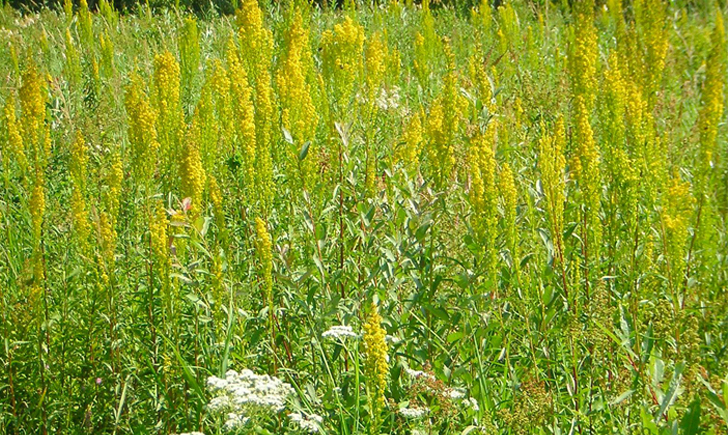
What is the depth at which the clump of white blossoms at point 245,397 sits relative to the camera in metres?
1.96

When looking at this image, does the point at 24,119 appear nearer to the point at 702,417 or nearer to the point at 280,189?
the point at 280,189

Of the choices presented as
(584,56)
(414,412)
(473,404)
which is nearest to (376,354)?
(414,412)

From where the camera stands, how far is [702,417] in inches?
78.9

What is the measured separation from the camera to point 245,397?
195 cm

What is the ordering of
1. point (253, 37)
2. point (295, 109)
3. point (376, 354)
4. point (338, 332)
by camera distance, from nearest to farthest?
point (376, 354)
point (338, 332)
point (295, 109)
point (253, 37)

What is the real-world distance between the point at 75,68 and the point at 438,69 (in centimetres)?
277

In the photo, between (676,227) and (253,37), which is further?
(253,37)

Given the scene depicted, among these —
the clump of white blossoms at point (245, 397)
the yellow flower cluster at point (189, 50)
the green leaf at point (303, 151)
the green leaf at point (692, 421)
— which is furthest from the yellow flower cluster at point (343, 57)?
the green leaf at point (692, 421)

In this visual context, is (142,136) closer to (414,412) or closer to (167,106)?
(167,106)

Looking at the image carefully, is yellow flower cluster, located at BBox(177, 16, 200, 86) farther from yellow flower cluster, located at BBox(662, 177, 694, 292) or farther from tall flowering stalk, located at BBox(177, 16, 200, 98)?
yellow flower cluster, located at BBox(662, 177, 694, 292)

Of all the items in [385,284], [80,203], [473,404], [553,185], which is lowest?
[473,404]

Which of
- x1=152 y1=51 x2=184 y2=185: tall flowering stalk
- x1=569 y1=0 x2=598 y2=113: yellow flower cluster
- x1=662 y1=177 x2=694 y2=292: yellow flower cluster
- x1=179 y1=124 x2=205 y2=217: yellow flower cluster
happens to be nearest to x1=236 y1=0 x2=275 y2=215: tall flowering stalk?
x1=179 y1=124 x2=205 y2=217: yellow flower cluster

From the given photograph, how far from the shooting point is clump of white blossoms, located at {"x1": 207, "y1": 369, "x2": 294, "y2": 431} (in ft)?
6.44

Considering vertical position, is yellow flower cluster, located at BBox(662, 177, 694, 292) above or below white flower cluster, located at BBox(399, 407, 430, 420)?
above
